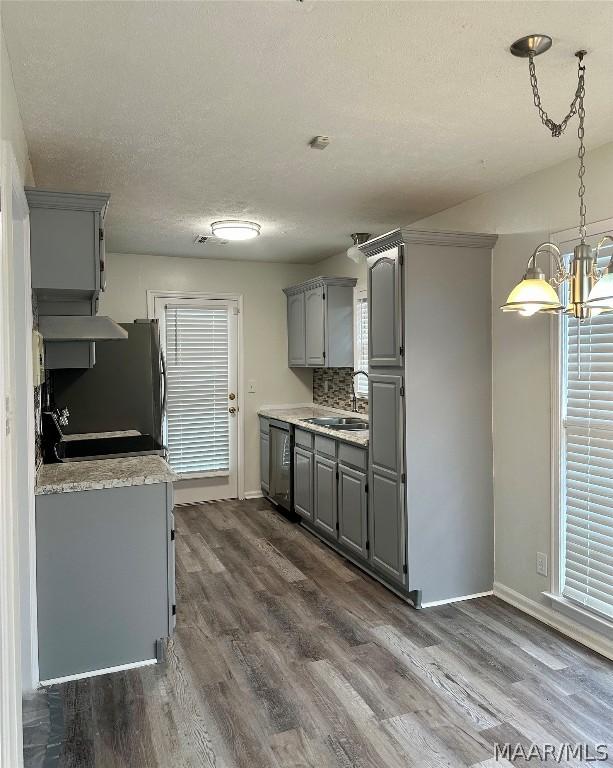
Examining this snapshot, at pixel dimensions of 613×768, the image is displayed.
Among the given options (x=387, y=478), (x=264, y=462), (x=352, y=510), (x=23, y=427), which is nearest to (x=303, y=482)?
(x=352, y=510)

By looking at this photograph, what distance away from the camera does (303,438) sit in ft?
16.4

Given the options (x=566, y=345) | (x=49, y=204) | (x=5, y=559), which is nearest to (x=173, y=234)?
(x=49, y=204)

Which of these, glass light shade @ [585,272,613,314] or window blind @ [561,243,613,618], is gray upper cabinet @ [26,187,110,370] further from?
window blind @ [561,243,613,618]

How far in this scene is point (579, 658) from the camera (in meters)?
2.88

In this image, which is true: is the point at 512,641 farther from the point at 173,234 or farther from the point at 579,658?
the point at 173,234

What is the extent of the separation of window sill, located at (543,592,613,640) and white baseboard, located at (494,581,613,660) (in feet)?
0.08

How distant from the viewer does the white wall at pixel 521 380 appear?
3.23 meters

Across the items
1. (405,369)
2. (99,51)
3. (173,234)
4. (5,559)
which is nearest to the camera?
(5,559)

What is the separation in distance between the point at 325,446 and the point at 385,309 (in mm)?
1355

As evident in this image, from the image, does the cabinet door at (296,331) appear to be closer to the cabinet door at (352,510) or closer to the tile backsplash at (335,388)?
the tile backsplash at (335,388)

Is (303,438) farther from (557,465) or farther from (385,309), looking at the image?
(557,465)

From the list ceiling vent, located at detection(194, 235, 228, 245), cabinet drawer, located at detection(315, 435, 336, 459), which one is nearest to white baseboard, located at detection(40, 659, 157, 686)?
cabinet drawer, located at detection(315, 435, 336, 459)

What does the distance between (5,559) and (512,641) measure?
2.51 meters

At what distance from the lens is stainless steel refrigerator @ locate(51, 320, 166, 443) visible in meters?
4.44
